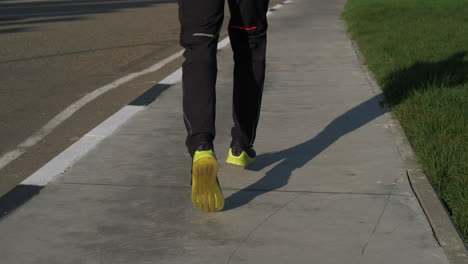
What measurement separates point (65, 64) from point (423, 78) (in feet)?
14.1

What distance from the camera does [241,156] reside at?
5.09 metres

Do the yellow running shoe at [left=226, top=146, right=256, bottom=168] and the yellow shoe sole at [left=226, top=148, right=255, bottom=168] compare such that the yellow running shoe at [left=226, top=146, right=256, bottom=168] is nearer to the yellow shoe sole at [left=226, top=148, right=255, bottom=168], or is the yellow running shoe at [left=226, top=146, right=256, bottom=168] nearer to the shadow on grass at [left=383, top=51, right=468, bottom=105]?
the yellow shoe sole at [left=226, top=148, right=255, bottom=168]

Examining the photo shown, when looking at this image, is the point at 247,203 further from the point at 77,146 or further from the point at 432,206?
the point at 77,146

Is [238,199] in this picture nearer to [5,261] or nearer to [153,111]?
[5,261]

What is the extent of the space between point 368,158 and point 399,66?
12.1 ft

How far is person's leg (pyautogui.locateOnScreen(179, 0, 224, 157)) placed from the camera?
4215mm

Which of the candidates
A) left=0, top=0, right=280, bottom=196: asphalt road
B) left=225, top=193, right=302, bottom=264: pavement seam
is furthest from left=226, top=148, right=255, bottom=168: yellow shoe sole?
left=0, top=0, right=280, bottom=196: asphalt road

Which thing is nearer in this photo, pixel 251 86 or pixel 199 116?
pixel 199 116

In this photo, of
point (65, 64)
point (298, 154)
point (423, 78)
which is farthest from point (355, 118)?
point (65, 64)

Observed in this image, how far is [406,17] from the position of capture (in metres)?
15.9

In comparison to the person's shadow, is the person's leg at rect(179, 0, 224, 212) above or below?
above

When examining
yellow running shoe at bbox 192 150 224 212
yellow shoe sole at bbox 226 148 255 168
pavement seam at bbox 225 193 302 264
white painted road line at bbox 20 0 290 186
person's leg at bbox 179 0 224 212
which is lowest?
white painted road line at bbox 20 0 290 186

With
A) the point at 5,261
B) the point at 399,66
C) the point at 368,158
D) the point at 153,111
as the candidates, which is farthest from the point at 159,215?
the point at 399,66

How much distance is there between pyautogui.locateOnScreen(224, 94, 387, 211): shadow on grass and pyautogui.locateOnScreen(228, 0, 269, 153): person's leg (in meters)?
0.25
